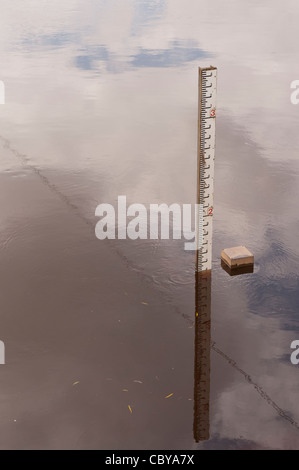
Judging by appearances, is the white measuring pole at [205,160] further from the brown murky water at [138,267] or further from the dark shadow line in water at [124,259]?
the dark shadow line in water at [124,259]

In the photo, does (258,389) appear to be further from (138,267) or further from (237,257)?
(138,267)

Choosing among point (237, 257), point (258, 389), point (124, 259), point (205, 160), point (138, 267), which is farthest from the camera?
point (124, 259)

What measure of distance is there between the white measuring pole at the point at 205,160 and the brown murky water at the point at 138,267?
2.33 feet

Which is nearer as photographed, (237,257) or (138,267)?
(237,257)

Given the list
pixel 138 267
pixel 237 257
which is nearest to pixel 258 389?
pixel 237 257

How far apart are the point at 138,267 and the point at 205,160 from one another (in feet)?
8.73

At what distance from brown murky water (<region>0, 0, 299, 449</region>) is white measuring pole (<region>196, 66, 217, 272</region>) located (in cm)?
71

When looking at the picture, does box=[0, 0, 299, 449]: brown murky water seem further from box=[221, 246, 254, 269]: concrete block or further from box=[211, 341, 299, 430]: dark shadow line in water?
box=[221, 246, 254, 269]: concrete block

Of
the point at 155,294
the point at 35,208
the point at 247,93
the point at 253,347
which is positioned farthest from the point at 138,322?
the point at 247,93

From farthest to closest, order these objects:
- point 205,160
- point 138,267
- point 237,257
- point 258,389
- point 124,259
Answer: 1. point 124,259
2. point 138,267
3. point 237,257
4. point 205,160
5. point 258,389

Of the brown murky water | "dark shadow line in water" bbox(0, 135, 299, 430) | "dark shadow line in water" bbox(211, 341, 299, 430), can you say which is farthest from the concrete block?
"dark shadow line in water" bbox(211, 341, 299, 430)

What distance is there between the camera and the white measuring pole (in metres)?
9.34

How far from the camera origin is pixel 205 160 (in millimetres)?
9828
